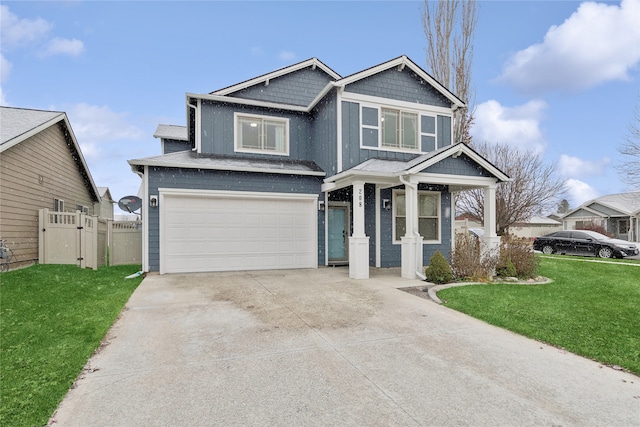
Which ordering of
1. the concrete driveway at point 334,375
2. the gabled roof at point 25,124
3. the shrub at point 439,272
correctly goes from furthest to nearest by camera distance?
the gabled roof at point 25,124, the shrub at point 439,272, the concrete driveway at point 334,375

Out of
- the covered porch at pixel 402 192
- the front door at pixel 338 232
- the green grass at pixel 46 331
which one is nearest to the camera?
the green grass at pixel 46 331

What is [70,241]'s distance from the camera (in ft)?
33.3

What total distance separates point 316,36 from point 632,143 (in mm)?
16583

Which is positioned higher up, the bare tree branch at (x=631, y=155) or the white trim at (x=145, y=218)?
the bare tree branch at (x=631, y=155)

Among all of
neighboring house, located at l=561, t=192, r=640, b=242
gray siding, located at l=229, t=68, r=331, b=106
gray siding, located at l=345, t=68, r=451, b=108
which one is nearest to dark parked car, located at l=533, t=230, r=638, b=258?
gray siding, located at l=345, t=68, r=451, b=108

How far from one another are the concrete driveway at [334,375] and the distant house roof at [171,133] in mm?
12474

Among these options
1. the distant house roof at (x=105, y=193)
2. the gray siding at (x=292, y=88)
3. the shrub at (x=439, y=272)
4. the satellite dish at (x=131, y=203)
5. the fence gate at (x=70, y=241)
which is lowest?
the shrub at (x=439, y=272)

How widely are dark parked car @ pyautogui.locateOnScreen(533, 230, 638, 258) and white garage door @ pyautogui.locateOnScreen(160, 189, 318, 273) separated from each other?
46.0 ft

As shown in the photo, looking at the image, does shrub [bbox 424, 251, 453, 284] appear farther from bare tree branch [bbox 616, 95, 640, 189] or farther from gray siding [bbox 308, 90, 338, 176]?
bare tree branch [bbox 616, 95, 640, 189]

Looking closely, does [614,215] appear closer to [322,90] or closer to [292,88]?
[322,90]

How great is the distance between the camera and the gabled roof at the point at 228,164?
9.37 meters

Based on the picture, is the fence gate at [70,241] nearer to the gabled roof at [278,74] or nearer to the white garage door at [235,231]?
the white garage door at [235,231]

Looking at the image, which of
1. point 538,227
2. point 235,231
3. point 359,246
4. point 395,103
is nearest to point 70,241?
point 235,231

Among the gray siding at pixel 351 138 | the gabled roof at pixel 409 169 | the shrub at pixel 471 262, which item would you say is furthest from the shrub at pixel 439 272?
the gray siding at pixel 351 138
